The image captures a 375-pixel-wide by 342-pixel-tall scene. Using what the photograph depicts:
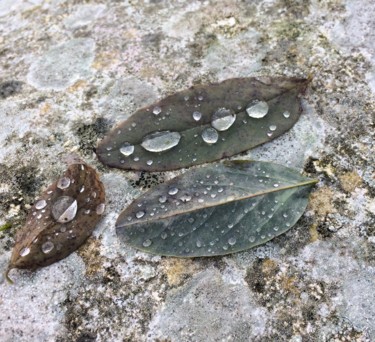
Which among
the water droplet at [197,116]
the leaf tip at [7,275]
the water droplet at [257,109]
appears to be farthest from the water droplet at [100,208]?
the water droplet at [257,109]

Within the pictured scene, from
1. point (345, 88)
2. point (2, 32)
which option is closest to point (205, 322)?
point (345, 88)

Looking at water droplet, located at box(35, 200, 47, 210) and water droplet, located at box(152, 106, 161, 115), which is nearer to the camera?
water droplet, located at box(35, 200, 47, 210)

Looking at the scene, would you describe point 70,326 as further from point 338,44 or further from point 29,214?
point 338,44

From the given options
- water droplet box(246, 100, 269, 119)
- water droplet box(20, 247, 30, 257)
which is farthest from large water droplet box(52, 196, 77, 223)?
water droplet box(246, 100, 269, 119)

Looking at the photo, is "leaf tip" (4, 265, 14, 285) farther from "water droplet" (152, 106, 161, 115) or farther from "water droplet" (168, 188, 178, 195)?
"water droplet" (152, 106, 161, 115)

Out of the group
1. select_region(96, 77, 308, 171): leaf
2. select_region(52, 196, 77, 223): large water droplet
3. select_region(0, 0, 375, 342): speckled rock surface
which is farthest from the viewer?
select_region(96, 77, 308, 171): leaf

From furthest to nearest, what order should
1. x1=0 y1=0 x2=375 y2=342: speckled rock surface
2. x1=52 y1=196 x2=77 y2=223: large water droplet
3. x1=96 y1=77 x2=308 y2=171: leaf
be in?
1. x1=96 y1=77 x2=308 y2=171: leaf
2. x1=52 y1=196 x2=77 y2=223: large water droplet
3. x1=0 y1=0 x2=375 y2=342: speckled rock surface

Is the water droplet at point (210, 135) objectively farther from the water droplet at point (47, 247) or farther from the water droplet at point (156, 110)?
the water droplet at point (47, 247)
